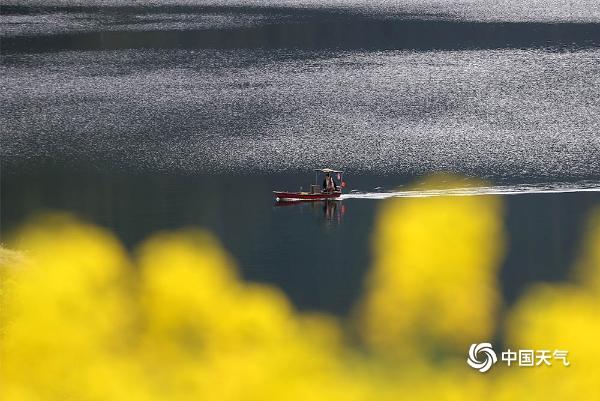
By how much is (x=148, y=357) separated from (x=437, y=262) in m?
8.44

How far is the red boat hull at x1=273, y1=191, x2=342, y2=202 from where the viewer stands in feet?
109

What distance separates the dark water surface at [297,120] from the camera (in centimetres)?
3092

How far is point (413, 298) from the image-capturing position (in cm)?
2520

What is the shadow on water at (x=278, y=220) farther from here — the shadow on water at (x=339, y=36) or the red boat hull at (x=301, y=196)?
the shadow on water at (x=339, y=36)

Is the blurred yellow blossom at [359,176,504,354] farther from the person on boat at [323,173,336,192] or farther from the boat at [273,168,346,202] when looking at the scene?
the person on boat at [323,173,336,192]

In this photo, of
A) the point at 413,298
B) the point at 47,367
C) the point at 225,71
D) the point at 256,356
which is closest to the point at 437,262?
the point at 413,298

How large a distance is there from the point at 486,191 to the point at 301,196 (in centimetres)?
590

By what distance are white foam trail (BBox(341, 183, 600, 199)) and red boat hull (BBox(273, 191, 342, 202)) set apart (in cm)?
39

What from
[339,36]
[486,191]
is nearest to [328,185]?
[486,191]

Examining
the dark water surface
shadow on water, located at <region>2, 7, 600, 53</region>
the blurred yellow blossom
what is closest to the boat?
the dark water surface

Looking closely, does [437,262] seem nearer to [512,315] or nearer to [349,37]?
[512,315]

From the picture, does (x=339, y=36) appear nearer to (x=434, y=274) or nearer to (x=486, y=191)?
(x=486, y=191)

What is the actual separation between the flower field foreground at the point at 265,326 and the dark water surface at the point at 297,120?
828 millimetres

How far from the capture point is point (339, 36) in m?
62.8
